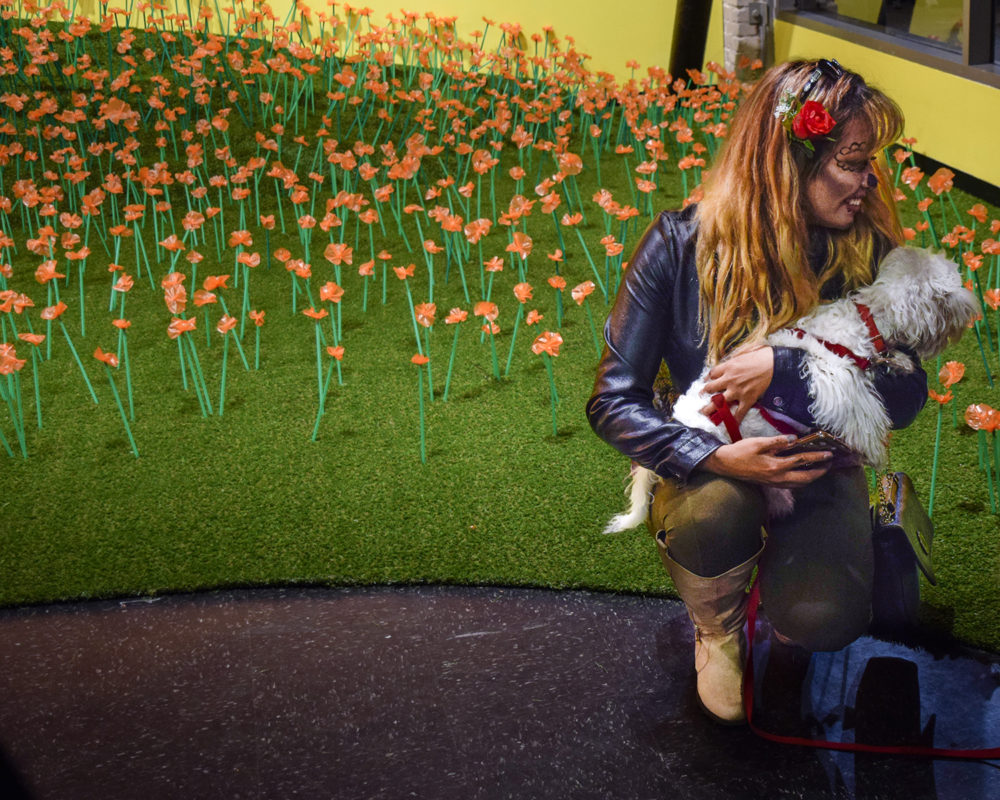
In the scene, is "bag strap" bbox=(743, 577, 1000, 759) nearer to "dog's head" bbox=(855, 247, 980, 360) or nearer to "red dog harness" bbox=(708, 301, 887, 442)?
"red dog harness" bbox=(708, 301, 887, 442)

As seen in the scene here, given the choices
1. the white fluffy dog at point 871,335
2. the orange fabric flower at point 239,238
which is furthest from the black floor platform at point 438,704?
the orange fabric flower at point 239,238

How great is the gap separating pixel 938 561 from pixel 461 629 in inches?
43.4

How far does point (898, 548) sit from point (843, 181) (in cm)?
67

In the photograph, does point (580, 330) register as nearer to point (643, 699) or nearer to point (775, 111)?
point (643, 699)

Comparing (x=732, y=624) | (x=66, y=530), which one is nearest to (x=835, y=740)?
(x=732, y=624)

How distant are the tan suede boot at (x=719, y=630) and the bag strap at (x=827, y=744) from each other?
16 mm

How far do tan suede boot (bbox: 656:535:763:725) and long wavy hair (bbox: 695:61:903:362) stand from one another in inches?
15.7

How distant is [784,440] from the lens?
168 cm

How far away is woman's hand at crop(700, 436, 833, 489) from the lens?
1682 mm

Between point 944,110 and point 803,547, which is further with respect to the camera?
point 944,110

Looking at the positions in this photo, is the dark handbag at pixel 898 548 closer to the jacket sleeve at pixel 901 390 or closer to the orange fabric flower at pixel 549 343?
the jacket sleeve at pixel 901 390

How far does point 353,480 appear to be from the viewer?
286 centimetres

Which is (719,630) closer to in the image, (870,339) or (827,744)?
(827,744)

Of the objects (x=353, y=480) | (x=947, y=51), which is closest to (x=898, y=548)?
(x=353, y=480)
